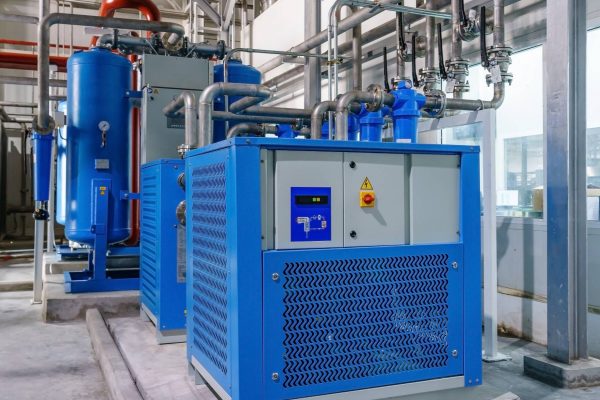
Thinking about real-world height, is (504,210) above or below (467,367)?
above

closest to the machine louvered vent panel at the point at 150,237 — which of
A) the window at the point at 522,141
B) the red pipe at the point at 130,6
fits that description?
the window at the point at 522,141

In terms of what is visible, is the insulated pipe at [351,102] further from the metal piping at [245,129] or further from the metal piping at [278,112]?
the metal piping at [245,129]

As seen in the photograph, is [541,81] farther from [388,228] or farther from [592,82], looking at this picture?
[388,228]

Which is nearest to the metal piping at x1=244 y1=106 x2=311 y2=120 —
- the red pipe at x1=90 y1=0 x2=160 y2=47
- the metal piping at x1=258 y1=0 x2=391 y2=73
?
the metal piping at x1=258 y1=0 x2=391 y2=73

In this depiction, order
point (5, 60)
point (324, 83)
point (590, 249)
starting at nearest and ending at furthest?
point (590, 249) < point (324, 83) < point (5, 60)

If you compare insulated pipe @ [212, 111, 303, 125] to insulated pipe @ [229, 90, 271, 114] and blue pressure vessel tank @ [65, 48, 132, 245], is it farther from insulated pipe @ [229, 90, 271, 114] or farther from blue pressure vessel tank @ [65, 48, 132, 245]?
blue pressure vessel tank @ [65, 48, 132, 245]

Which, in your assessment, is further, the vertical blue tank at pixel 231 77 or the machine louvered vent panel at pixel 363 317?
the vertical blue tank at pixel 231 77

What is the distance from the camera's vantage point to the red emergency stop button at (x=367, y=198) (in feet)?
5.60

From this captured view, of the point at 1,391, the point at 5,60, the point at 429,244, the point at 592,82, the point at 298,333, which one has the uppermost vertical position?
the point at 5,60

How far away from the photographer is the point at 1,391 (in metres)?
2.54

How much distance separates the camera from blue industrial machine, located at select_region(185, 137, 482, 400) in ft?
5.07

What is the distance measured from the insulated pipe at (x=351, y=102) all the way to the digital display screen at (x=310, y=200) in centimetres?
54

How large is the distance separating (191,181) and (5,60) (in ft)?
17.5

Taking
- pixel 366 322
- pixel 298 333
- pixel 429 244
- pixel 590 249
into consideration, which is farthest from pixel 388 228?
pixel 590 249
